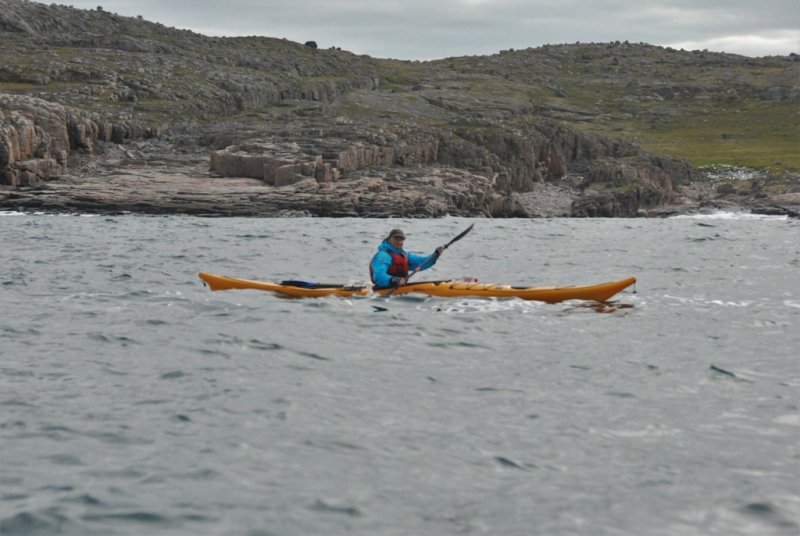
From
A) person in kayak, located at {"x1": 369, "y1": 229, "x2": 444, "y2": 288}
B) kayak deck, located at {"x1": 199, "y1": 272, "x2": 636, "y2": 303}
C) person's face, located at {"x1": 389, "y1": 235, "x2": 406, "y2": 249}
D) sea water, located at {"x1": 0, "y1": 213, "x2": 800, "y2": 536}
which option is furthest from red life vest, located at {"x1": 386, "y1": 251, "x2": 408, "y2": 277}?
sea water, located at {"x1": 0, "y1": 213, "x2": 800, "y2": 536}

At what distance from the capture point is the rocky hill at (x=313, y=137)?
5644 centimetres

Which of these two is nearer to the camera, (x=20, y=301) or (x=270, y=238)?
(x=20, y=301)

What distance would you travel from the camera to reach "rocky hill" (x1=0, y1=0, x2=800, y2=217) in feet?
185

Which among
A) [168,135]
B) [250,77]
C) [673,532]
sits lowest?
[673,532]

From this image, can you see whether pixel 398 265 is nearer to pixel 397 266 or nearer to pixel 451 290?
pixel 397 266

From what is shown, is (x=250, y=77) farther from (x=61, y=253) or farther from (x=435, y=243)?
(x=61, y=253)

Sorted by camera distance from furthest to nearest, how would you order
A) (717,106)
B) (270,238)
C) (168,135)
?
(717,106) < (168,135) < (270,238)

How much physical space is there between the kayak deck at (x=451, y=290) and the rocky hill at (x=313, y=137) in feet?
115

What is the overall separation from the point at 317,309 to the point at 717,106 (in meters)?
146

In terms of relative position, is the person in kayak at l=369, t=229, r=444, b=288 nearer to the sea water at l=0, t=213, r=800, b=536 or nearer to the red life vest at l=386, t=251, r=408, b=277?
the red life vest at l=386, t=251, r=408, b=277

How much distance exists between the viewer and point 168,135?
76062mm

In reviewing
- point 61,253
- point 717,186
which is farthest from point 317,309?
point 717,186

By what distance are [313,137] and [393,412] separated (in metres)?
60.8

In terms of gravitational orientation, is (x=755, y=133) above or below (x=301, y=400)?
above
